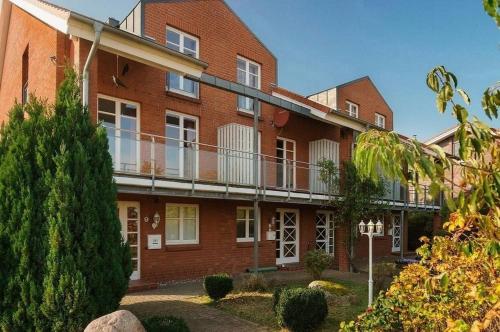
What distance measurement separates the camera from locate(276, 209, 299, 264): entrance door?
1673 centimetres

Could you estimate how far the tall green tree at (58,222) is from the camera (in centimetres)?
621

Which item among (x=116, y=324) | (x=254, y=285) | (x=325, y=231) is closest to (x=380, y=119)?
(x=325, y=231)

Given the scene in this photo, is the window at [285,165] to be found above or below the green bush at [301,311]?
above

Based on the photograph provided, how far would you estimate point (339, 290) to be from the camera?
1042 cm

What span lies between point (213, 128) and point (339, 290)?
690 centimetres

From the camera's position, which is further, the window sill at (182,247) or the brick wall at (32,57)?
the window sill at (182,247)

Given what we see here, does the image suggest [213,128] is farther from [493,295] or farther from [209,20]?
[493,295]

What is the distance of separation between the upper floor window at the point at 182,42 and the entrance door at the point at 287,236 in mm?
6943

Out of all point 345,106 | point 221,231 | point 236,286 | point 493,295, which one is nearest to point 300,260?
point 221,231

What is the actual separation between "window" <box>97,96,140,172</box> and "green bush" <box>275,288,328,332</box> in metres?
5.07

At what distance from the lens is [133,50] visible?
9.80 meters

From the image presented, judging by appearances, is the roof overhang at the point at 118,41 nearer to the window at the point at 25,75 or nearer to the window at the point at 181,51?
the window at the point at 181,51

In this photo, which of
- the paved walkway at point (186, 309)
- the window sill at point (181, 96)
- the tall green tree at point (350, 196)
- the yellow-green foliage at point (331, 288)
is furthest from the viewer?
the tall green tree at point (350, 196)

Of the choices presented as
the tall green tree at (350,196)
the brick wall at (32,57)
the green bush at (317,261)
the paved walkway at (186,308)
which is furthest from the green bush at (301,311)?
the tall green tree at (350,196)
